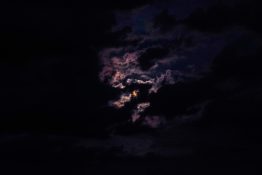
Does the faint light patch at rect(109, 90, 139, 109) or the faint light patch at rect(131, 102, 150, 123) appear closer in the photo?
the faint light patch at rect(109, 90, 139, 109)

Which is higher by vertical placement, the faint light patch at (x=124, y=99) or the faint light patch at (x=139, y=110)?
the faint light patch at (x=139, y=110)

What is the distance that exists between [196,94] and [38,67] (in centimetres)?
759

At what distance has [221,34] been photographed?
1147 centimetres

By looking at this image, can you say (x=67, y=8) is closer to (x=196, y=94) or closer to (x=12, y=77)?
(x=12, y=77)

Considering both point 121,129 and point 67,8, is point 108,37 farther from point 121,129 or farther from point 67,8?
point 121,129

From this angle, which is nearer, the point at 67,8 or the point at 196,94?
the point at 67,8

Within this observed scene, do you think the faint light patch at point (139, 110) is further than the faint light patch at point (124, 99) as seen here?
Yes

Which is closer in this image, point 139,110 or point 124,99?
point 124,99

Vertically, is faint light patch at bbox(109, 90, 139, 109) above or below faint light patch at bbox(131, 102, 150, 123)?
below

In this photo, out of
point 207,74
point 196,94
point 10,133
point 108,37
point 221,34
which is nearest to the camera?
point 108,37

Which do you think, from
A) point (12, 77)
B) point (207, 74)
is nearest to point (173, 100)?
point (207, 74)

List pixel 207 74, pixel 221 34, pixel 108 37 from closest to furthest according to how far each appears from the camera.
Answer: pixel 108 37, pixel 221 34, pixel 207 74

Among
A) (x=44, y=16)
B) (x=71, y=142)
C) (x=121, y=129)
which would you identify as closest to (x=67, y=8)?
(x=44, y=16)

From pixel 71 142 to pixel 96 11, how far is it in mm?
11627
